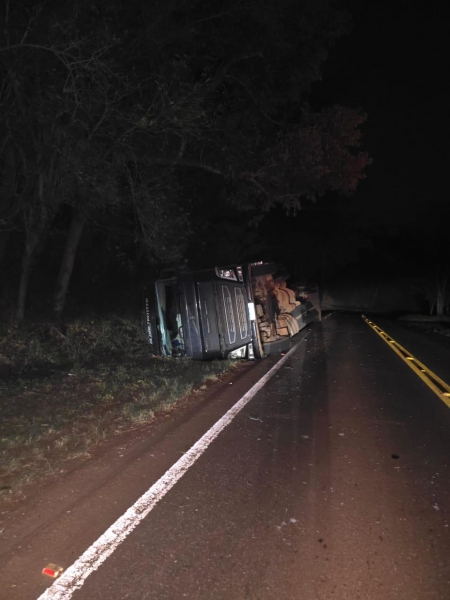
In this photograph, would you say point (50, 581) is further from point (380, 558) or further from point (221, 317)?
point (221, 317)

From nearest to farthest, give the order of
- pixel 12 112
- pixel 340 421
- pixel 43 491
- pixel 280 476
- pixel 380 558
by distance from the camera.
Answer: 1. pixel 380 558
2. pixel 43 491
3. pixel 280 476
4. pixel 340 421
5. pixel 12 112

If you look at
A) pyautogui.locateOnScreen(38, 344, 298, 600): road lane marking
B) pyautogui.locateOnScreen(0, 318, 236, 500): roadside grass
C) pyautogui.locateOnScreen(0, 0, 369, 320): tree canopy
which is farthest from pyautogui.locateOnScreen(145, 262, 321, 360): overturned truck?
pyautogui.locateOnScreen(38, 344, 298, 600): road lane marking

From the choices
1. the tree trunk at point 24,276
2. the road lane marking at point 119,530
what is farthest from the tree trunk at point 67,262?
the road lane marking at point 119,530

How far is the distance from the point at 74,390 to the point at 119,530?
193 inches

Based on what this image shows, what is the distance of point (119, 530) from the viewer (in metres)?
3.61

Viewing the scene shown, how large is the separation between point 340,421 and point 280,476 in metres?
2.19

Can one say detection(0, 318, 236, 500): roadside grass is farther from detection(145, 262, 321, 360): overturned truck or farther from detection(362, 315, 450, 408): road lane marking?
detection(362, 315, 450, 408): road lane marking

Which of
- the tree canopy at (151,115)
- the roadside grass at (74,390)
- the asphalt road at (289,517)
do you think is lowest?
the asphalt road at (289,517)

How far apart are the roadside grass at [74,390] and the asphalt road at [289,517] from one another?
0.87 metres

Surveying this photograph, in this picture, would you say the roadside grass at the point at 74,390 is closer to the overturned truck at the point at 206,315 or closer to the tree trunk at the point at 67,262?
the overturned truck at the point at 206,315

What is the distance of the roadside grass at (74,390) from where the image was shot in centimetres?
523

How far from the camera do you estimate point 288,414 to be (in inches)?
273

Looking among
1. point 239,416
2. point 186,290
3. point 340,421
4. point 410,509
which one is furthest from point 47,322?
point 410,509

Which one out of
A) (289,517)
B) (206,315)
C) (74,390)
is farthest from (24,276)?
(289,517)
